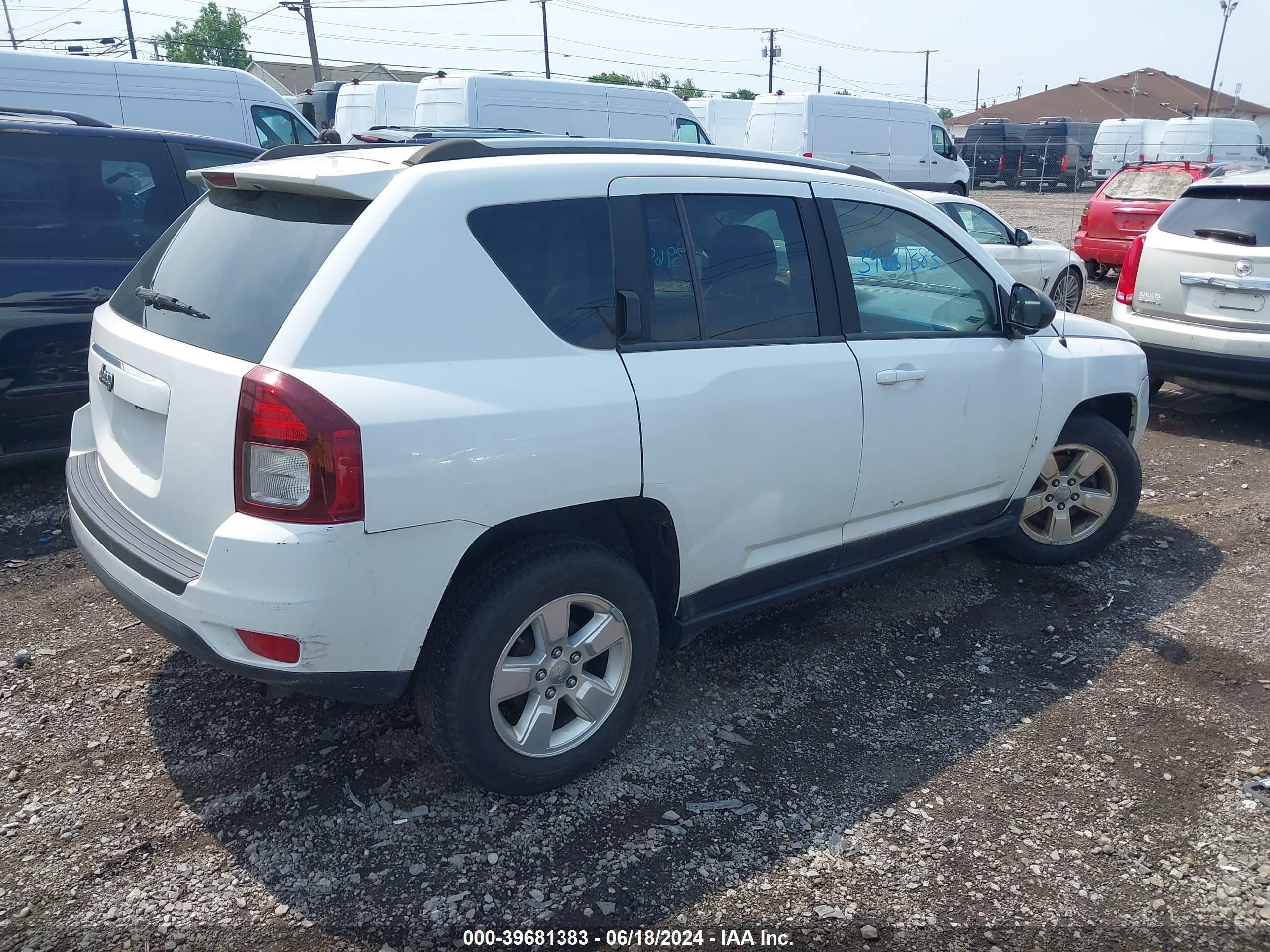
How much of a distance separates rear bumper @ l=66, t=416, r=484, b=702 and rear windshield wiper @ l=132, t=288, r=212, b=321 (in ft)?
2.17

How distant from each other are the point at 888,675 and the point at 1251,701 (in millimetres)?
1389

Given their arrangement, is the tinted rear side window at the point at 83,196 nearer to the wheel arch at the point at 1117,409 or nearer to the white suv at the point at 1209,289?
the wheel arch at the point at 1117,409

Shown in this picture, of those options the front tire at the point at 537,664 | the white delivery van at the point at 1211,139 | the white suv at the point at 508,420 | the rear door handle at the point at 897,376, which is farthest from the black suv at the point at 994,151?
the front tire at the point at 537,664

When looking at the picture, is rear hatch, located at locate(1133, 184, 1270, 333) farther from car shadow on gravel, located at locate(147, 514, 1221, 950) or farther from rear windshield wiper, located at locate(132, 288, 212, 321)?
rear windshield wiper, located at locate(132, 288, 212, 321)

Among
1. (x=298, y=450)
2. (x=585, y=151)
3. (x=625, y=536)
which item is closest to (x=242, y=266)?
(x=298, y=450)

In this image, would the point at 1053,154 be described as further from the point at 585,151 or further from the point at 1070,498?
the point at 585,151

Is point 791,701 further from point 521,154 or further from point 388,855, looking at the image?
point 521,154

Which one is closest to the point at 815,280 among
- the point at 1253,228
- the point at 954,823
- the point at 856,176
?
the point at 856,176

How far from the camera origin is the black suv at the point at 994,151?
38.3 m

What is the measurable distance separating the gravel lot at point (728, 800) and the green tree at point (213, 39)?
257 ft

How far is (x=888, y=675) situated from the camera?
13.0ft

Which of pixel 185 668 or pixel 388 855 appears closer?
pixel 388 855

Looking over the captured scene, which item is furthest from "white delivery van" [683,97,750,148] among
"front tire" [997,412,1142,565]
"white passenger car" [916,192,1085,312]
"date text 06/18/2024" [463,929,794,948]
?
"date text 06/18/2024" [463,929,794,948]

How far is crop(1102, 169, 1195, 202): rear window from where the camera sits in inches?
533
